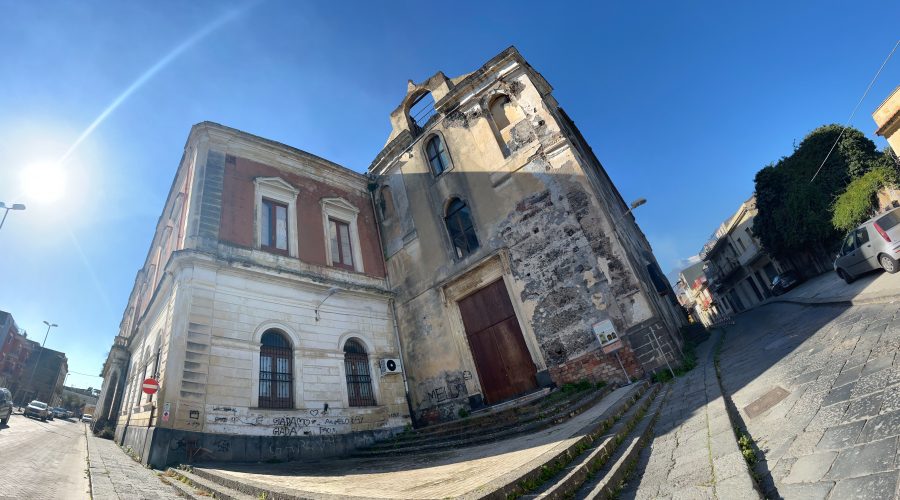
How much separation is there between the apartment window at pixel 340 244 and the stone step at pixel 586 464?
10412 mm

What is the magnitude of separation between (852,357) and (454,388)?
29.2 ft

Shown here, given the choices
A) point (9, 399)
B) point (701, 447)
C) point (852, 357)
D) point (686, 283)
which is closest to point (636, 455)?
point (701, 447)

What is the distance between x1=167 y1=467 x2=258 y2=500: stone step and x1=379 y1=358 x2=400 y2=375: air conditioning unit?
18.5ft

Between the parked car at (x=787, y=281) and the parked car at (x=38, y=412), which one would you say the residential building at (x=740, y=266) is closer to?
the parked car at (x=787, y=281)

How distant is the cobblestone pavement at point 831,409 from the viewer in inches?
86.7

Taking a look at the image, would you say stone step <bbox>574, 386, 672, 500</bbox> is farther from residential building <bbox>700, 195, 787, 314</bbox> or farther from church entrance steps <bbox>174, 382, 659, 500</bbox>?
residential building <bbox>700, 195, 787, 314</bbox>

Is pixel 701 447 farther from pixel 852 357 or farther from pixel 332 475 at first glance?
pixel 332 475

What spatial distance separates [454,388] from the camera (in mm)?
11461

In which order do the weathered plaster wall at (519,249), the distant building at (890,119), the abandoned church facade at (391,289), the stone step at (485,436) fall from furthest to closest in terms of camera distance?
1. the distant building at (890,119)
2. the weathered plaster wall at (519,249)
3. the abandoned church facade at (391,289)
4. the stone step at (485,436)

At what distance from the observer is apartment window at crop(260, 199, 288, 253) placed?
11680 mm

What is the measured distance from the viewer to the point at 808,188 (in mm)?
18719

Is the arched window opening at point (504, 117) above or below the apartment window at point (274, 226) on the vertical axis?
above

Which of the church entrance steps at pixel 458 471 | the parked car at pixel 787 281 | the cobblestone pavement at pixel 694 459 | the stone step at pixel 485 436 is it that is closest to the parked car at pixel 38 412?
the church entrance steps at pixel 458 471

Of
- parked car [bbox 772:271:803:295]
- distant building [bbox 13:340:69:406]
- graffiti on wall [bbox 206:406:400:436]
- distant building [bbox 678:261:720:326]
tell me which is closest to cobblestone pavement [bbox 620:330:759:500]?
graffiti on wall [bbox 206:406:400:436]
